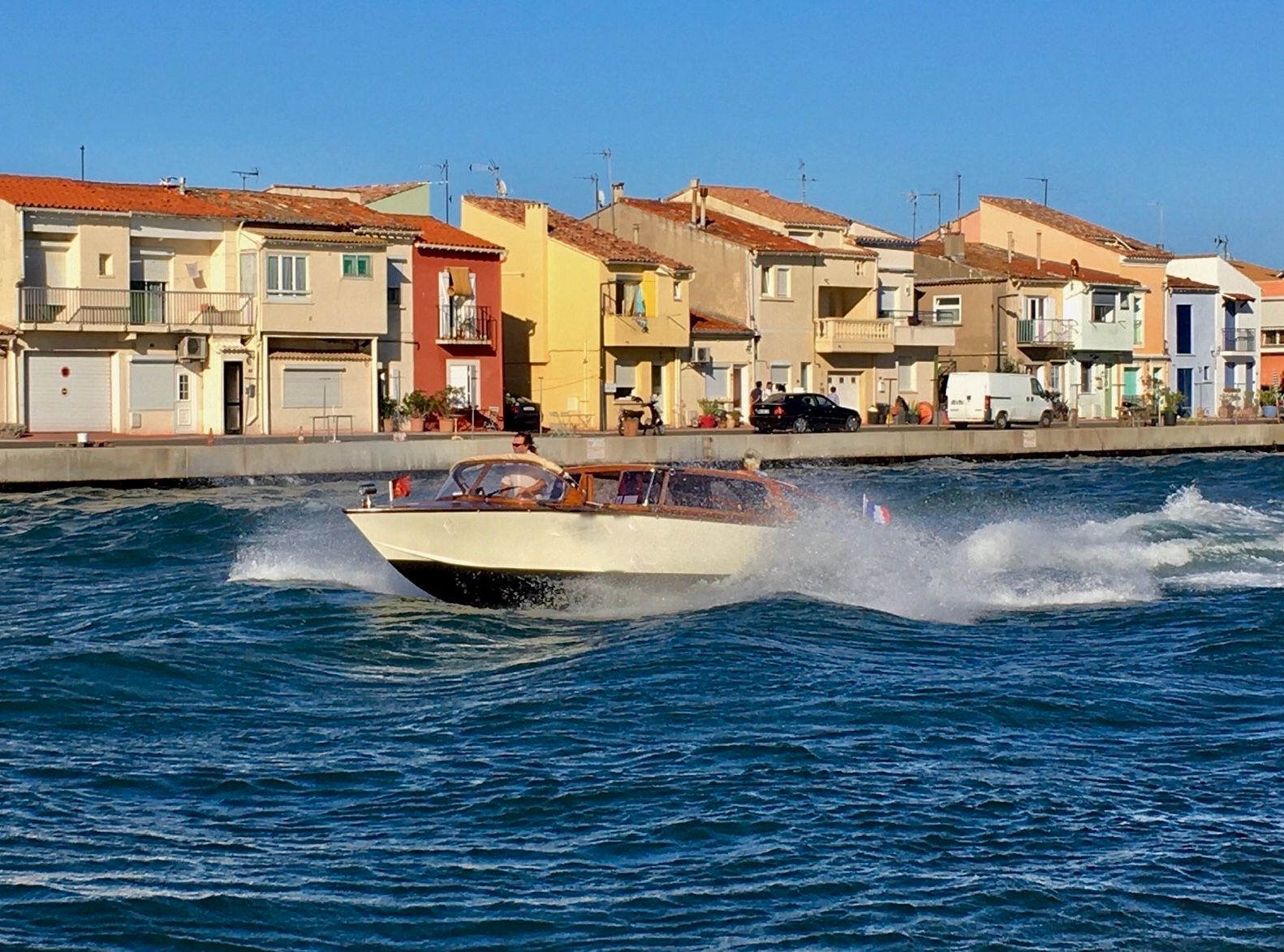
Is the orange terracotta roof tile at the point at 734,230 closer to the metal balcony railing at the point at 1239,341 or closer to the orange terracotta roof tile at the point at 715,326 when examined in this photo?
the orange terracotta roof tile at the point at 715,326

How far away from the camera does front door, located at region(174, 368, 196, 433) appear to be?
56.5 m

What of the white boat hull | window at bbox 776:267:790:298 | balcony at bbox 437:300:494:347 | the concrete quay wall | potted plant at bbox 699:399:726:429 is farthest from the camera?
window at bbox 776:267:790:298

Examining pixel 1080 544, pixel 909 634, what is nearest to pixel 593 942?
pixel 909 634

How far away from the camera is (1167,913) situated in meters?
10.5

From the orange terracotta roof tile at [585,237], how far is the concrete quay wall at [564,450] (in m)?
7.69

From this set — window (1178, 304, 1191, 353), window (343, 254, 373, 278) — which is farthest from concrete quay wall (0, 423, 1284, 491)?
window (1178, 304, 1191, 353)

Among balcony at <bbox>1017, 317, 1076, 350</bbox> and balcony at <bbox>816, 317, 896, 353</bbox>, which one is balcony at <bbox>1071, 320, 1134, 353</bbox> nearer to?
balcony at <bbox>1017, 317, 1076, 350</bbox>

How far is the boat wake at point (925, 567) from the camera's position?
22.3 m

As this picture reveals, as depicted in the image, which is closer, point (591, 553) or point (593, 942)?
point (593, 942)

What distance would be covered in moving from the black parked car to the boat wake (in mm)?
30049

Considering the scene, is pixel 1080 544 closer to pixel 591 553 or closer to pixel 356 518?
pixel 591 553

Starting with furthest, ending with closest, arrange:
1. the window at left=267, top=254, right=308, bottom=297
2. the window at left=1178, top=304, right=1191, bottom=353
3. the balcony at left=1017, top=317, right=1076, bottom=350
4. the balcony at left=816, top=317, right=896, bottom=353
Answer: the window at left=1178, top=304, right=1191, bottom=353 < the balcony at left=1017, top=317, right=1076, bottom=350 < the balcony at left=816, top=317, right=896, bottom=353 < the window at left=267, top=254, right=308, bottom=297

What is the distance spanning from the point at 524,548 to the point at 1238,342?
76.7 metres

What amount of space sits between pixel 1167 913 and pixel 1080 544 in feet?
61.0
